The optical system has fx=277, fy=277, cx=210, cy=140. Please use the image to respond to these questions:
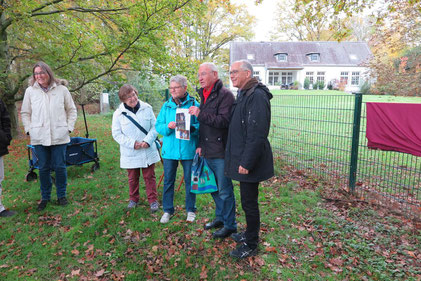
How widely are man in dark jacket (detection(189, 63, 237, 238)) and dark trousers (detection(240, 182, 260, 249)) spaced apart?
0.36 metres

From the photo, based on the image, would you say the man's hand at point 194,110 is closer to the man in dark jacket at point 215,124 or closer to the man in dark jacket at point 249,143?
the man in dark jacket at point 215,124

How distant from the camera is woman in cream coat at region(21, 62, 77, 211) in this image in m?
4.23

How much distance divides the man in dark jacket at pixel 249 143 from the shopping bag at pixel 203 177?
45cm

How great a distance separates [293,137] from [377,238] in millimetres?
2838

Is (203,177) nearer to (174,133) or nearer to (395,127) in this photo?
(174,133)

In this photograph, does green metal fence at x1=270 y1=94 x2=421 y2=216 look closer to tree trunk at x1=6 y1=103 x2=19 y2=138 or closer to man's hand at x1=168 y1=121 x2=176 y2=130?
man's hand at x1=168 y1=121 x2=176 y2=130

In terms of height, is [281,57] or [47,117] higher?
[281,57]

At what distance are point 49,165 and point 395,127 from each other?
5445 mm

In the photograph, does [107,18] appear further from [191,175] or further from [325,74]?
[325,74]

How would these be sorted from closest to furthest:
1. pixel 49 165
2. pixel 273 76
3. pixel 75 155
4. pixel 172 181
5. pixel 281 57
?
1. pixel 172 181
2. pixel 49 165
3. pixel 75 155
4. pixel 281 57
5. pixel 273 76

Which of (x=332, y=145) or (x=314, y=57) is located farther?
(x=314, y=57)

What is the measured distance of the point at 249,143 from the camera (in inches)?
109

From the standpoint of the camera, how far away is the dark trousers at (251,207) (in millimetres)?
3025

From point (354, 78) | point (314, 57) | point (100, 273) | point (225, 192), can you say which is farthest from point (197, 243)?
point (354, 78)
